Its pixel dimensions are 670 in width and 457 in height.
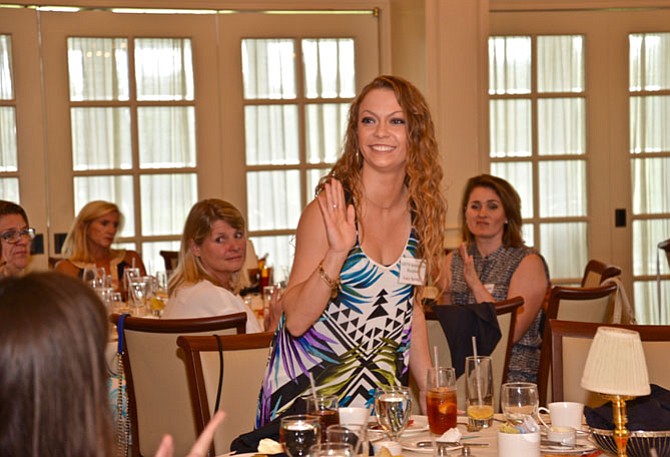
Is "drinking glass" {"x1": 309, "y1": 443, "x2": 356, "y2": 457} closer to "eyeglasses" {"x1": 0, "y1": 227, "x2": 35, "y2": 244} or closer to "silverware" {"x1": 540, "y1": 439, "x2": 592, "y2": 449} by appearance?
"silverware" {"x1": 540, "y1": 439, "x2": 592, "y2": 449}

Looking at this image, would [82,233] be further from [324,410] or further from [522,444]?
Result: [522,444]

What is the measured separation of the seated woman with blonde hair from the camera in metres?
3.95

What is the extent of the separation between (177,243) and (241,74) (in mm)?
1221

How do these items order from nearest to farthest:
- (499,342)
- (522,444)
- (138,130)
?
(522,444) → (499,342) → (138,130)

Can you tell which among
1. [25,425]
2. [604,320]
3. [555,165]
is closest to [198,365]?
[25,425]

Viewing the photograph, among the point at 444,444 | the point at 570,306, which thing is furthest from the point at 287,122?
the point at 444,444

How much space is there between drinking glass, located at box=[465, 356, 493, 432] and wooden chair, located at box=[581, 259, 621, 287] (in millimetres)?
2512

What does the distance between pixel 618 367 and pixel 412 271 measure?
939 millimetres

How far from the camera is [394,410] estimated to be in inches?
90.9

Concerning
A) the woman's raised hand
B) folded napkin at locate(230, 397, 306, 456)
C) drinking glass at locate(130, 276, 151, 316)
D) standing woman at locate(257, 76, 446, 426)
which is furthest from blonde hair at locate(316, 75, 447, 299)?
drinking glass at locate(130, 276, 151, 316)

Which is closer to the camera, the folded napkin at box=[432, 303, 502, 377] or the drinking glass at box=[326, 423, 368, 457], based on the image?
the drinking glass at box=[326, 423, 368, 457]

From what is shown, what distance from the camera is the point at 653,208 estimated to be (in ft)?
23.1

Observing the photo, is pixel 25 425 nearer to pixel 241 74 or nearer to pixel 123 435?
pixel 123 435

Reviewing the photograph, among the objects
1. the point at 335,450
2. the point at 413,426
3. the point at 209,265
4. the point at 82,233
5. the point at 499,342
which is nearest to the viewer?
the point at 335,450
